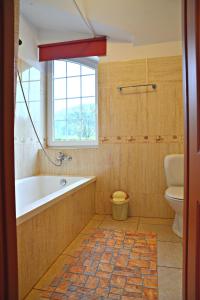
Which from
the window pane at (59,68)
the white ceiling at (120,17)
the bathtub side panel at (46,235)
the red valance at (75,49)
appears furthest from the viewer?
the window pane at (59,68)

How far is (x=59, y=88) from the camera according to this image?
122 inches

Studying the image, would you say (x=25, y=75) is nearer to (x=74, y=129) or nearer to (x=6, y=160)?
(x=74, y=129)

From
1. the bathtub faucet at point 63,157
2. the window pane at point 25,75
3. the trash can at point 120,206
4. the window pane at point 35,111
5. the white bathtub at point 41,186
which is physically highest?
the window pane at point 25,75

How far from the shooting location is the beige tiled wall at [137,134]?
259 cm

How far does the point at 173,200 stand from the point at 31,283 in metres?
1.39

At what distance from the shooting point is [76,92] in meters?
3.03

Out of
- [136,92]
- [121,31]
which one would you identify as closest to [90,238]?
[136,92]

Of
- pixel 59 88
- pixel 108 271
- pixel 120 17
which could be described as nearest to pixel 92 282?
pixel 108 271

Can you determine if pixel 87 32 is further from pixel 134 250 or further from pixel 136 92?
pixel 134 250

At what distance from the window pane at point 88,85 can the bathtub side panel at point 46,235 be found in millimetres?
1425

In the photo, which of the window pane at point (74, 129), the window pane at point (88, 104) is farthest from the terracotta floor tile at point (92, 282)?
the window pane at point (88, 104)

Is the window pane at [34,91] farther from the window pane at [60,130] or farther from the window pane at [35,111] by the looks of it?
the window pane at [60,130]

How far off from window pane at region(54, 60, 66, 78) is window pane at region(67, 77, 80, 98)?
15 cm

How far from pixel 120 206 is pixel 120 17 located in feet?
7.45
